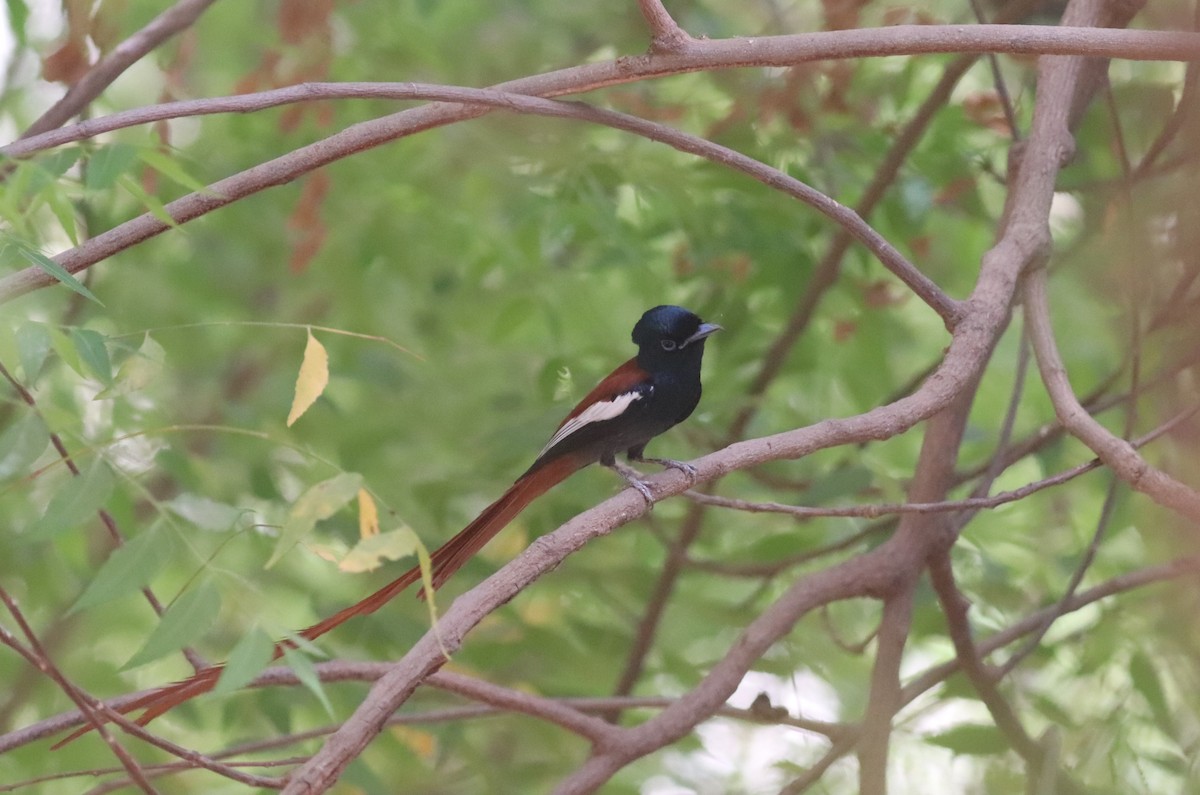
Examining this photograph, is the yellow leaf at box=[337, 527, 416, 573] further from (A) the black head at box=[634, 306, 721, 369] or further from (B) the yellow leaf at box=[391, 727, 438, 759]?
(B) the yellow leaf at box=[391, 727, 438, 759]

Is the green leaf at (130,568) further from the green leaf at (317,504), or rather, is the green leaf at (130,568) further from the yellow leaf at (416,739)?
the yellow leaf at (416,739)

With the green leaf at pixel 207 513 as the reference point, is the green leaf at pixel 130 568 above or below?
below

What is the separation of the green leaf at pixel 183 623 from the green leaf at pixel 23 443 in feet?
1.52

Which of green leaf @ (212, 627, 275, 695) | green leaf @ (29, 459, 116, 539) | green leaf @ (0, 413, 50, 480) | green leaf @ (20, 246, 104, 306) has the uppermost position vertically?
green leaf @ (20, 246, 104, 306)

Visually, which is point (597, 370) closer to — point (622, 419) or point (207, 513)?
point (622, 419)

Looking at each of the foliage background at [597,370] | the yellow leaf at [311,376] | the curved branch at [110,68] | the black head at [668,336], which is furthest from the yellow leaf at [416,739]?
the yellow leaf at [311,376]

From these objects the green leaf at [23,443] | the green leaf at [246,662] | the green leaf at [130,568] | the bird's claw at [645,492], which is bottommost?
the green leaf at [246,662]

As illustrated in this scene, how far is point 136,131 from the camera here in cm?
238

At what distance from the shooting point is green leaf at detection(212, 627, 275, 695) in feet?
4.45

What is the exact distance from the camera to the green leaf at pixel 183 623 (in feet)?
5.40

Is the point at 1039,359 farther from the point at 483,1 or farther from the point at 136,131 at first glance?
the point at 483,1

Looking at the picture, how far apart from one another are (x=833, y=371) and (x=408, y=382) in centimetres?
137

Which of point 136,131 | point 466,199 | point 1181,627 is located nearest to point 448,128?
point 466,199

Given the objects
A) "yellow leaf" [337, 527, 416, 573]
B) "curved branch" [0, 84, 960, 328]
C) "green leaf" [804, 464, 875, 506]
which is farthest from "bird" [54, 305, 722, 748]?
"yellow leaf" [337, 527, 416, 573]
